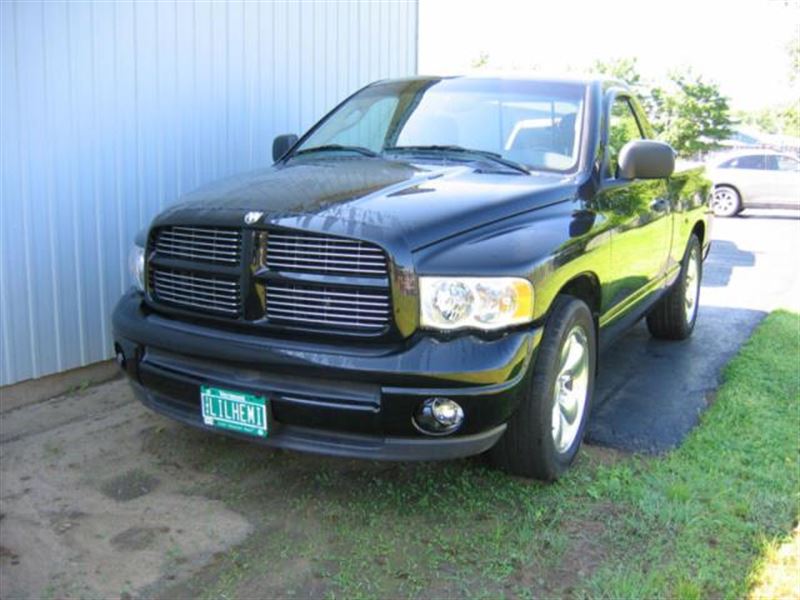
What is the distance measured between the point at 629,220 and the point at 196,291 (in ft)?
7.72

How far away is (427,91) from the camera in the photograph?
4.91 metres

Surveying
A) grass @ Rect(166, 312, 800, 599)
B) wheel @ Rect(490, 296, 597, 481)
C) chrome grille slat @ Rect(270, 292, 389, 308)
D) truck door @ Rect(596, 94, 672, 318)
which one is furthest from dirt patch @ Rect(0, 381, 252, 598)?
truck door @ Rect(596, 94, 672, 318)

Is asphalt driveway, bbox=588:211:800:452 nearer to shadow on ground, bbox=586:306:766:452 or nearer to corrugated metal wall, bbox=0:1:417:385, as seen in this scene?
shadow on ground, bbox=586:306:766:452

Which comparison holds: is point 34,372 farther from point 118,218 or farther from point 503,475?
point 503,475

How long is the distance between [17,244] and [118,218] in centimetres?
74

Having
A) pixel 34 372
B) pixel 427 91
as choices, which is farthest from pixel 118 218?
pixel 427 91

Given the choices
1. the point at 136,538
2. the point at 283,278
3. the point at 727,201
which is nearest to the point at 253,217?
the point at 283,278

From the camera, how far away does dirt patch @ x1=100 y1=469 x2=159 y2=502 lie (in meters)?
3.79

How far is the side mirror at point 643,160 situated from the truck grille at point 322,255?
73.6 inches

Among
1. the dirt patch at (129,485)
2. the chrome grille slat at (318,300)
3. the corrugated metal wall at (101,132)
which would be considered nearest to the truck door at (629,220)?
the chrome grille slat at (318,300)

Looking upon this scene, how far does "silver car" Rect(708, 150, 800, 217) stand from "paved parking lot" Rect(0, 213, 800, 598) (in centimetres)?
1293

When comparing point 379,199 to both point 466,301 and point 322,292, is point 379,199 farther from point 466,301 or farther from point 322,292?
point 466,301

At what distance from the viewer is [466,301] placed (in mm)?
3178

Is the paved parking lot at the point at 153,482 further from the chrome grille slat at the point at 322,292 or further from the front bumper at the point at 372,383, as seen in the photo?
the chrome grille slat at the point at 322,292
